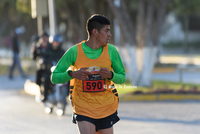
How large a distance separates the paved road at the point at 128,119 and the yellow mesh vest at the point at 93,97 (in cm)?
327

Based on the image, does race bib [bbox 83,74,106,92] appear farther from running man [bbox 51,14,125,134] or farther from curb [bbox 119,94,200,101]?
curb [bbox 119,94,200,101]

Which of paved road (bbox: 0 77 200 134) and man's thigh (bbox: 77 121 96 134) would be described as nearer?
man's thigh (bbox: 77 121 96 134)

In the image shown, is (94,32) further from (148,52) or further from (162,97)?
(148,52)

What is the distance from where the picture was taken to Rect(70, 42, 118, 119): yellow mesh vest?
13.4 ft

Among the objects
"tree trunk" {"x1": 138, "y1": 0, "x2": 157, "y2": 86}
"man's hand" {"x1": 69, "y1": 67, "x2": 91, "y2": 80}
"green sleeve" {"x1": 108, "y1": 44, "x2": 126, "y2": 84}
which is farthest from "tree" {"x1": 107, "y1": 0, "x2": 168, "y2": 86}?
"man's hand" {"x1": 69, "y1": 67, "x2": 91, "y2": 80}

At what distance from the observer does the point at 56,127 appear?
25.9 ft

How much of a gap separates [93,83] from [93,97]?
14cm

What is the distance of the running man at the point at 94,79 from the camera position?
13.4ft

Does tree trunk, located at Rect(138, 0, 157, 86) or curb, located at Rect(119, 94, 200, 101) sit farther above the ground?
tree trunk, located at Rect(138, 0, 157, 86)

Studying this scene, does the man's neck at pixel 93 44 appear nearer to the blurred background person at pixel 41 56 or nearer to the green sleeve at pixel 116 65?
the green sleeve at pixel 116 65

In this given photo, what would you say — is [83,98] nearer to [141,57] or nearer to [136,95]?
[136,95]

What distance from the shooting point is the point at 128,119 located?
8734 millimetres

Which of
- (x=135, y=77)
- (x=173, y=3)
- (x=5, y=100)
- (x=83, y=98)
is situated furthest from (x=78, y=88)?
(x=173, y=3)

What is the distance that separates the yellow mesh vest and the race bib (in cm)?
4
